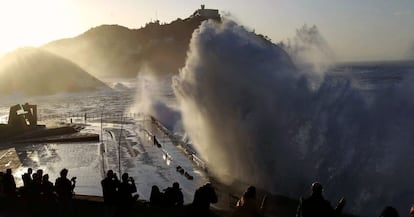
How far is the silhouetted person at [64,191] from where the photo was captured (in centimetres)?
1204

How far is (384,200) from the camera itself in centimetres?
1638

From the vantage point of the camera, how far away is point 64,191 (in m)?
12.1

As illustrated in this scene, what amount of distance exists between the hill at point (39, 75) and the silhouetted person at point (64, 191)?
10427 cm

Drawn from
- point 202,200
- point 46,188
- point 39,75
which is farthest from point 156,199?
point 39,75

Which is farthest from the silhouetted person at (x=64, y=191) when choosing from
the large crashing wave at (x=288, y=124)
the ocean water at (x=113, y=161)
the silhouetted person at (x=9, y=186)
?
the large crashing wave at (x=288, y=124)

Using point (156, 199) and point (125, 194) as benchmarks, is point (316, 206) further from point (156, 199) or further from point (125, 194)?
point (156, 199)

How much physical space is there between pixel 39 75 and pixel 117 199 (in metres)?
114

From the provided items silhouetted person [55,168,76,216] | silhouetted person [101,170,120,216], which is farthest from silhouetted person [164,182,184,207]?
silhouetted person [55,168,76,216]

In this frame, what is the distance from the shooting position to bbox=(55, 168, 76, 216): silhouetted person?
474 inches

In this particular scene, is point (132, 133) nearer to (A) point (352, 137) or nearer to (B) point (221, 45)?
(B) point (221, 45)

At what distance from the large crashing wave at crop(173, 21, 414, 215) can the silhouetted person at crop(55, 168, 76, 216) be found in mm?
9026

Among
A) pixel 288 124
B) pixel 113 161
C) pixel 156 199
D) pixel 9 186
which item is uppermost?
pixel 288 124

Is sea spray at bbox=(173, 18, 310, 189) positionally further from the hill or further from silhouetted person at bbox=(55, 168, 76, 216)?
the hill

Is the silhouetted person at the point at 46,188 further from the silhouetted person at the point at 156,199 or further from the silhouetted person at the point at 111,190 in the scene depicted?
the silhouetted person at the point at 156,199
